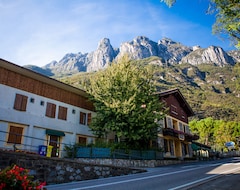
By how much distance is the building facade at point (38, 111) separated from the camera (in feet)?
53.3

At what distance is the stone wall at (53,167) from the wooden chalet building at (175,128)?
1535 centimetres

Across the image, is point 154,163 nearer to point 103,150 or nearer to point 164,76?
point 103,150

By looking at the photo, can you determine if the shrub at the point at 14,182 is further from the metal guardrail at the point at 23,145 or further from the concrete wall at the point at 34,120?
the metal guardrail at the point at 23,145

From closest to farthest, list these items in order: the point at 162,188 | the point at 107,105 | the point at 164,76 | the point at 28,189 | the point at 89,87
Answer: the point at 28,189, the point at 162,188, the point at 107,105, the point at 89,87, the point at 164,76

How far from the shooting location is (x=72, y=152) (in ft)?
62.7

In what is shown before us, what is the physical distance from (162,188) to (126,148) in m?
12.2

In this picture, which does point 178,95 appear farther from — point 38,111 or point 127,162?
point 38,111

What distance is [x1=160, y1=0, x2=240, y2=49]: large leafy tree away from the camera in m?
7.57

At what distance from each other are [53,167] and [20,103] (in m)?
9.95

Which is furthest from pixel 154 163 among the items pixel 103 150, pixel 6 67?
pixel 6 67

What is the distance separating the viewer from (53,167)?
923 cm

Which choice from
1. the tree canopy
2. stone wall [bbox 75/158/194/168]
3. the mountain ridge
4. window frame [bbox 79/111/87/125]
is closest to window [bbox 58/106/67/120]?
window frame [bbox 79/111/87/125]

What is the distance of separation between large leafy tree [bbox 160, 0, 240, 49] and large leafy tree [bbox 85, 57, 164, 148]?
11.1 m

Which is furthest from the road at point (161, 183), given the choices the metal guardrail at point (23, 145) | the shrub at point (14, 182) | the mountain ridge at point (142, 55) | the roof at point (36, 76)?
the mountain ridge at point (142, 55)
